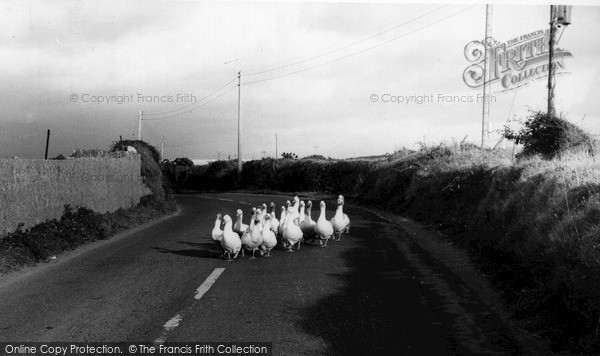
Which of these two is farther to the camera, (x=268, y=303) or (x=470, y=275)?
(x=470, y=275)

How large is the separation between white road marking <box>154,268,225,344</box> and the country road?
0.02m

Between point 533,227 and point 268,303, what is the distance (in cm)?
472

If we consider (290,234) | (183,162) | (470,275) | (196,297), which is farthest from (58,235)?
(183,162)

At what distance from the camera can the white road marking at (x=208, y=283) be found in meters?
7.81

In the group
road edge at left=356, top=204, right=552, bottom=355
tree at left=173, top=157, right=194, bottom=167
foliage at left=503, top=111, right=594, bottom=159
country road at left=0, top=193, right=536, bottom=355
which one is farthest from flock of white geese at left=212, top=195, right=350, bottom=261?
tree at left=173, top=157, right=194, bottom=167

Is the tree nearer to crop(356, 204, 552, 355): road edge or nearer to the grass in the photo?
the grass

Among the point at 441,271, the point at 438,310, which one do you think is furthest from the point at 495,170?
the point at 438,310

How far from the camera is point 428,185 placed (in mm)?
21516

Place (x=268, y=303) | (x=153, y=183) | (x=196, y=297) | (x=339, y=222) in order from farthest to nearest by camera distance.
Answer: (x=153, y=183), (x=339, y=222), (x=196, y=297), (x=268, y=303)

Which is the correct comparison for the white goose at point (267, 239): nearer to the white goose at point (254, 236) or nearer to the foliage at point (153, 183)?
the white goose at point (254, 236)

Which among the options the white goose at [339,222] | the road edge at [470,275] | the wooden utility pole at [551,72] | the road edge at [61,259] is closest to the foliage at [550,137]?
the wooden utility pole at [551,72]

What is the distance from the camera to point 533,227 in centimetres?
910

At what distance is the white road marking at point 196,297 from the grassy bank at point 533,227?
3979 mm

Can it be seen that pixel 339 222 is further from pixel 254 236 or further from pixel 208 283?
pixel 208 283
